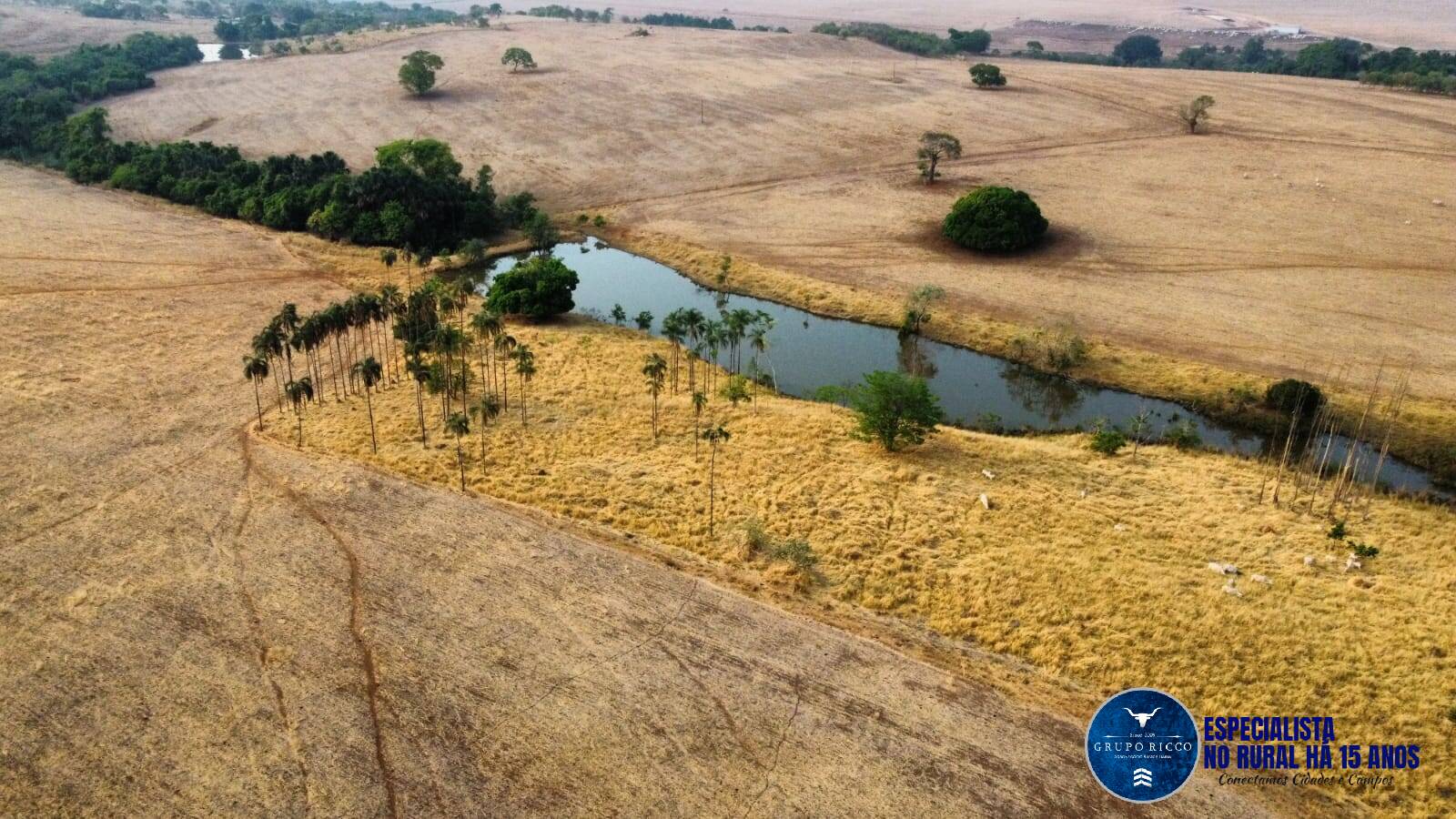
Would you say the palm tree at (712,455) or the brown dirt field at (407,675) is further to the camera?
the palm tree at (712,455)

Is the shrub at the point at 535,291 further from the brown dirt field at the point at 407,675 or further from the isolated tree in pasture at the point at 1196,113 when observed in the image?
the isolated tree in pasture at the point at 1196,113

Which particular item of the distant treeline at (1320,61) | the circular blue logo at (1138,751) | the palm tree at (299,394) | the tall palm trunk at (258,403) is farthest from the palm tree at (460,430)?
the distant treeline at (1320,61)

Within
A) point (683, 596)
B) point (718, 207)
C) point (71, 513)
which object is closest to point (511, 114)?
point (718, 207)

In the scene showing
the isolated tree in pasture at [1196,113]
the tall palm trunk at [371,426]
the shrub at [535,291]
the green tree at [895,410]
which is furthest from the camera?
the isolated tree in pasture at [1196,113]

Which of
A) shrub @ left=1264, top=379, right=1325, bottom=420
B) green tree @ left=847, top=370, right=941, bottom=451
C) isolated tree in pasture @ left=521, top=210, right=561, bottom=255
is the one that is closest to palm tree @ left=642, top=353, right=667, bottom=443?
green tree @ left=847, top=370, right=941, bottom=451

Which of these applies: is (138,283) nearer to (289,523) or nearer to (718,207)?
(289,523)

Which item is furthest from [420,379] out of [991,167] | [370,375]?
[991,167]

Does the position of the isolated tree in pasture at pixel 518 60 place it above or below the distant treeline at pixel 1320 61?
below

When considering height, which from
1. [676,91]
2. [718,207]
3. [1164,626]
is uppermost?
[676,91]
